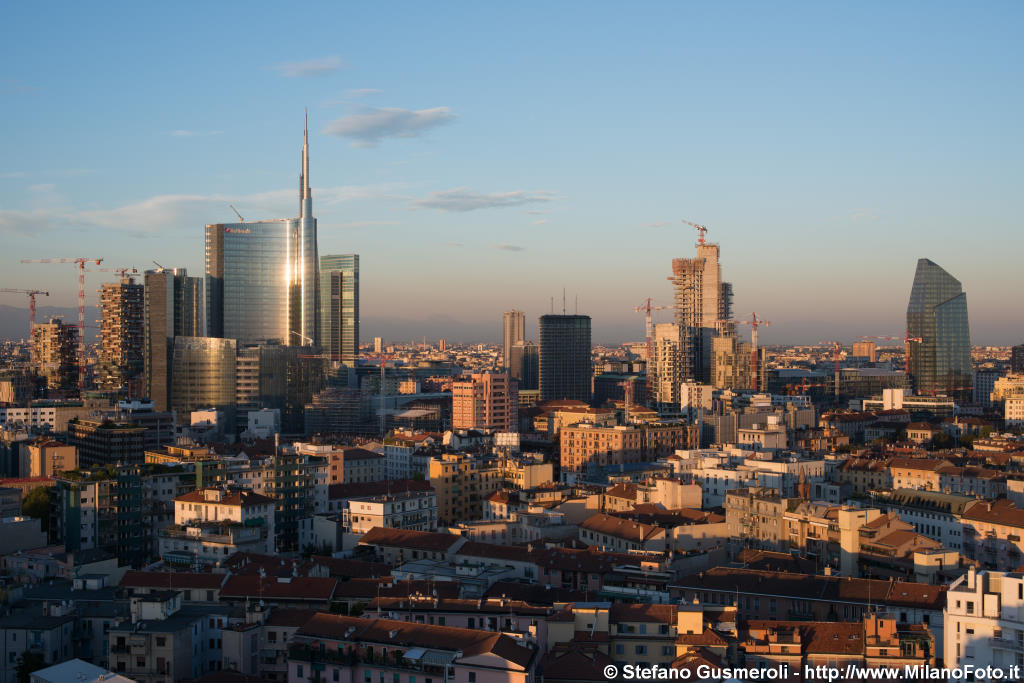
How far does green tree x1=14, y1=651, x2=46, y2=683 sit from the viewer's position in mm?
24781

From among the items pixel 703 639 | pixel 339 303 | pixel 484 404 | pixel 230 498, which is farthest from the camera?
pixel 339 303

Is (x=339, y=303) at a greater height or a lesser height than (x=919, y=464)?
greater

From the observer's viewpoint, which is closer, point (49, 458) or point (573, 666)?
point (573, 666)

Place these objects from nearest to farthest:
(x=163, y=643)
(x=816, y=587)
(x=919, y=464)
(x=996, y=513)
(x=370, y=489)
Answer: (x=163, y=643) → (x=816, y=587) → (x=996, y=513) → (x=370, y=489) → (x=919, y=464)

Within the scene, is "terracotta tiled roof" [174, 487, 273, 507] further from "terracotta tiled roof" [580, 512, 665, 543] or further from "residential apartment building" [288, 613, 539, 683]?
"residential apartment building" [288, 613, 539, 683]

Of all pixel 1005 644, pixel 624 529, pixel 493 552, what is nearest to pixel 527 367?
pixel 624 529

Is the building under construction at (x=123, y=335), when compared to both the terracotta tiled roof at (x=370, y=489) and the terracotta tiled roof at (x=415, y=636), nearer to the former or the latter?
the terracotta tiled roof at (x=370, y=489)

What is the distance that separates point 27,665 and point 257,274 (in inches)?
4174

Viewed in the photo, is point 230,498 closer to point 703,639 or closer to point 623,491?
point 623,491

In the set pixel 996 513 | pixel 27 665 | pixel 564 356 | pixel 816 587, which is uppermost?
pixel 564 356

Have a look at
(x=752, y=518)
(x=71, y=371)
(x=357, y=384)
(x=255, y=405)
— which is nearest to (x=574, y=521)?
(x=752, y=518)

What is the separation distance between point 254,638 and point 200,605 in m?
3.30

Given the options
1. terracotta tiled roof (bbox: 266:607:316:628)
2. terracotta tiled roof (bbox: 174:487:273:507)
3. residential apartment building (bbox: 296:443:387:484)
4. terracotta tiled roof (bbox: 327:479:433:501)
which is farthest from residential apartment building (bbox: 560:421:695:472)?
terracotta tiled roof (bbox: 266:607:316:628)

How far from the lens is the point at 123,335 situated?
109 m
